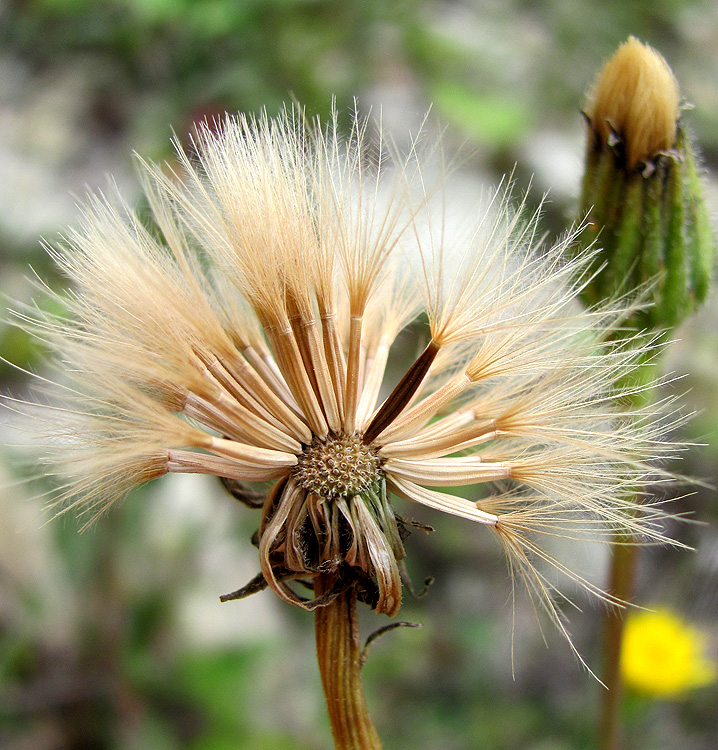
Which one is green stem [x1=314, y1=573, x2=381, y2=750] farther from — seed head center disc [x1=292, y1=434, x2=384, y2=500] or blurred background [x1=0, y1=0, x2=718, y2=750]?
blurred background [x1=0, y1=0, x2=718, y2=750]

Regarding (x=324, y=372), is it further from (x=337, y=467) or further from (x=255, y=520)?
(x=255, y=520)

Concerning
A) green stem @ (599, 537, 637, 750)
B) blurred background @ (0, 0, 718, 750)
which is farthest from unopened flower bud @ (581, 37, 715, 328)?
green stem @ (599, 537, 637, 750)

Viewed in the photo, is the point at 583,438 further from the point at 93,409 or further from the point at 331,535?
the point at 93,409

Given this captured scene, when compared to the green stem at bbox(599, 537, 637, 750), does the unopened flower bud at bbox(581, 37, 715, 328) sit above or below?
above

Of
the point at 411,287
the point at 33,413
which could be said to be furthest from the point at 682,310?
the point at 33,413

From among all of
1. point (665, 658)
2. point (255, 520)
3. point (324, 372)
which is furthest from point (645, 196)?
point (255, 520)

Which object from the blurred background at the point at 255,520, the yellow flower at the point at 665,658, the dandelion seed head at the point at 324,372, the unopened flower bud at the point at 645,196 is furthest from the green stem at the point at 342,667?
the yellow flower at the point at 665,658
